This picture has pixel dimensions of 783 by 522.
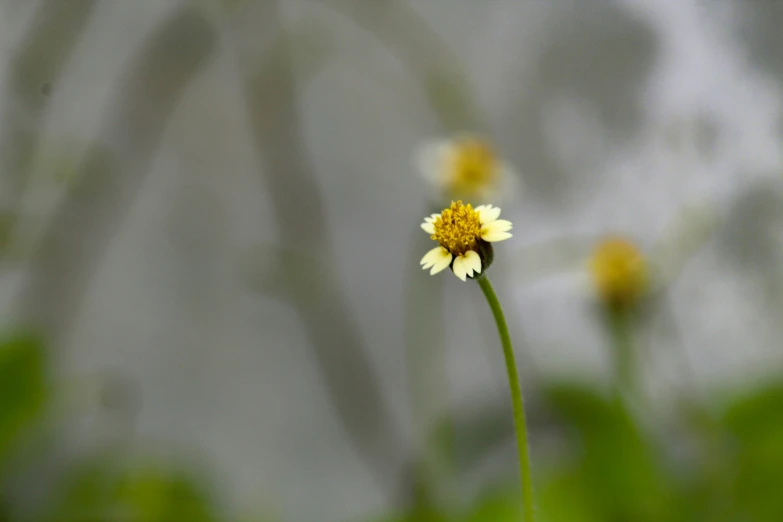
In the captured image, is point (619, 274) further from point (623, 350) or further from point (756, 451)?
point (756, 451)

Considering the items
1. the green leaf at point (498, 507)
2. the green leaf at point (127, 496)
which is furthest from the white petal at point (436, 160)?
the green leaf at point (127, 496)

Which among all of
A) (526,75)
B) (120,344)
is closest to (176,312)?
(120,344)

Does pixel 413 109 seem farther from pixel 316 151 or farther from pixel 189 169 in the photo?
pixel 189 169

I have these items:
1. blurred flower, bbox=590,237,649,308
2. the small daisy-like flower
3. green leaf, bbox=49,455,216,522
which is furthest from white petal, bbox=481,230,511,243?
green leaf, bbox=49,455,216,522

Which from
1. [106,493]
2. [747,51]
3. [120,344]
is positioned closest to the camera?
[747,51]

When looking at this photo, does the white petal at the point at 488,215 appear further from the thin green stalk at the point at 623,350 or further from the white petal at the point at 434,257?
the thin green stalk at the point at 623,350

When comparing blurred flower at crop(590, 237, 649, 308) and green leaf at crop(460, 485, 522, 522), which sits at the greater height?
blurred flower at crop(590, 237, 649, 308)

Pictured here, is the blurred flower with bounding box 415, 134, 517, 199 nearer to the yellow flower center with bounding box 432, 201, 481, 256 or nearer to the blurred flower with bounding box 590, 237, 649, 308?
the blurred flower with bounding box 590, 237, 649, 308

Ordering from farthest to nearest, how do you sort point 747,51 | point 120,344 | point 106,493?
1. point 120,344
2. point 106,493
3. point 747,51
